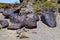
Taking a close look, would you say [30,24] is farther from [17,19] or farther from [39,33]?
[17,19]

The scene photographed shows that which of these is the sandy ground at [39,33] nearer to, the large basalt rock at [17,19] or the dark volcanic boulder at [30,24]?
the dark volcanic boulder at [30,24]

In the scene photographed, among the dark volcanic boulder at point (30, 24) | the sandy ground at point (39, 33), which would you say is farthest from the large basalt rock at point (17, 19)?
the sandy ground at point (39, 33)

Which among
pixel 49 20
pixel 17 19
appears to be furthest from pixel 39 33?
pixel 17 19

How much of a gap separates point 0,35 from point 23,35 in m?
0.65

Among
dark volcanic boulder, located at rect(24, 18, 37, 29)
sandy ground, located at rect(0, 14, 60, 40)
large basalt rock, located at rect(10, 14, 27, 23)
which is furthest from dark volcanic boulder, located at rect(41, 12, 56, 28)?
large basalt rock, located at rect(10, 14, 27, 23)

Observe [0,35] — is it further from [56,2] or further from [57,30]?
[56,2]

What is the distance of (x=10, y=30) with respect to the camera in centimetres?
600

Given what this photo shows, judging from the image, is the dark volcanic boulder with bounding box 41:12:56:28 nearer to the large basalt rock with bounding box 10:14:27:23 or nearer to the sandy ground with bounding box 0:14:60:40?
the sandy ground with bounding box 0:14:60:40

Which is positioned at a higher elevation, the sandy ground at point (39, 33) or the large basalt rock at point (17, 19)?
the large basalt rock at point (17, 19)

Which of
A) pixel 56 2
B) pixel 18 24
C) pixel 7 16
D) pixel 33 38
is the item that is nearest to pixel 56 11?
pixel 56 2

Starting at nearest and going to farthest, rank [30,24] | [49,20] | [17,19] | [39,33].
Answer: [39,33] < [30,24] < [49,20] < [17,19]

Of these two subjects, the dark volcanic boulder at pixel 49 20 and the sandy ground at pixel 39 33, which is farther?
the dark volcanic boulder at pixel 49 20

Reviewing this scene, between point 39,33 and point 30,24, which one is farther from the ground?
point 30,24

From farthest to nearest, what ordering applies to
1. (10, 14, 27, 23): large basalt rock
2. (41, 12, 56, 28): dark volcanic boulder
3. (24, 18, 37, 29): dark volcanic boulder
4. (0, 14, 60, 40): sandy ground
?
(10, 14, 27, 23): large basalt rock < (41, 12, 56, 28): dark volcanic boulder < (24, 18, 37, 29): dark volcanic boulder < (0, 14, 60, 40): sandy ground
